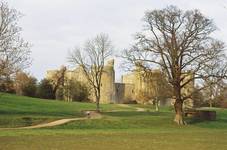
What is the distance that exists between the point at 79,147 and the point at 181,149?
15.4 feet

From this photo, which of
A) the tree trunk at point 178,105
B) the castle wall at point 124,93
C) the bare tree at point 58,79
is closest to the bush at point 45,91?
the bare tree at point 58,79

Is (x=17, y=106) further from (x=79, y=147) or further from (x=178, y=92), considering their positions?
(x=79, y=147)

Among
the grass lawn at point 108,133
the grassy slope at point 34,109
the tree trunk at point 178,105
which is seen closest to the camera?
the grass lawn at point 108,133

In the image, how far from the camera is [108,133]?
35.0 m

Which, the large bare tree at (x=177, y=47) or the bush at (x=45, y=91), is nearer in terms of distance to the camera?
the large bare tree at (x=177, y=47)

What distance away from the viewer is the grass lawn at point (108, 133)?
2408 cm

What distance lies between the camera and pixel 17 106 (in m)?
63.4

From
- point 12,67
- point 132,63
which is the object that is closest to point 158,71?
point 132,63

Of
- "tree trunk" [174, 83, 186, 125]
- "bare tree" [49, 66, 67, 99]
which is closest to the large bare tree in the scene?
"tree trunk" [174, 83, 186, 125]

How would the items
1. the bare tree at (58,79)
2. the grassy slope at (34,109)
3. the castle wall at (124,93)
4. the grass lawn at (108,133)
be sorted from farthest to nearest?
the castle wall at (124,93) → the bare tree at (58,79) → the grassy slope at (34,109) → the grass lawn at (108,133)

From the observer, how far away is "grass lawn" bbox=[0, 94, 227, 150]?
2408 cm

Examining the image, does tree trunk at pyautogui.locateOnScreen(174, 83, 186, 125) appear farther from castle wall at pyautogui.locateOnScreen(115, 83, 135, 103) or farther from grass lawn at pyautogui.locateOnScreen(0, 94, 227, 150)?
castle wall at pyautogui.locateOnScreen(115, 83, 135, 103)

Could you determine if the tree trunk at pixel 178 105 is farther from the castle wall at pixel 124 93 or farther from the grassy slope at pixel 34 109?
the castle wall at pixel 124 93

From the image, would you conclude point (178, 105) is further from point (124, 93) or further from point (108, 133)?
point (124, 93)
